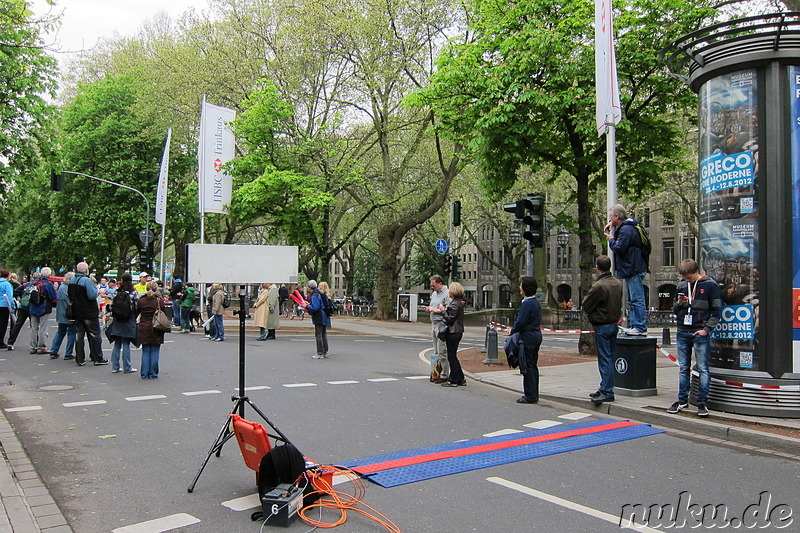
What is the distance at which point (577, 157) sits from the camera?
15766mm

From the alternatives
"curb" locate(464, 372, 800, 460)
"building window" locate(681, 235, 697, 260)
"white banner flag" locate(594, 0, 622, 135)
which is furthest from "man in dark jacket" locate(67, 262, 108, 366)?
"building window" locate(681, 235, 697, 260)

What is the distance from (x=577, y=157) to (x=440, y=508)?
41.8 ft

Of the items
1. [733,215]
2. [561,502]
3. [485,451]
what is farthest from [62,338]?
[733,215]

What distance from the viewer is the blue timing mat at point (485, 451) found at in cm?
559

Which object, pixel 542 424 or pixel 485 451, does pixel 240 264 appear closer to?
pixel 485 451

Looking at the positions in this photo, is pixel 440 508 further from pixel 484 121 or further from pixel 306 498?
pixel 484 121

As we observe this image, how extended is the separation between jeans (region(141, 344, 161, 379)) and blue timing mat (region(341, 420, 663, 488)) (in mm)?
6546

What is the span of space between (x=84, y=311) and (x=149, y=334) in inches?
99.3

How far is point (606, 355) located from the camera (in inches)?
354

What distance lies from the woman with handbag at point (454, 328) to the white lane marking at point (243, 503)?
6296 millimetres

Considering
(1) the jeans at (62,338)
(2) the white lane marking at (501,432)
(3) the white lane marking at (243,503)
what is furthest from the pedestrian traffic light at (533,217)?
(1) the jeans at (62,338)

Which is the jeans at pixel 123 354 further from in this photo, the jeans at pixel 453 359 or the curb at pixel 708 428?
the curb at pixel 708 428

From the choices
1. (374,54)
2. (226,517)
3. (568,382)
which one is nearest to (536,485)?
(226,517)

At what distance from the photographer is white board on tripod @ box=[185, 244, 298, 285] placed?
582cm
